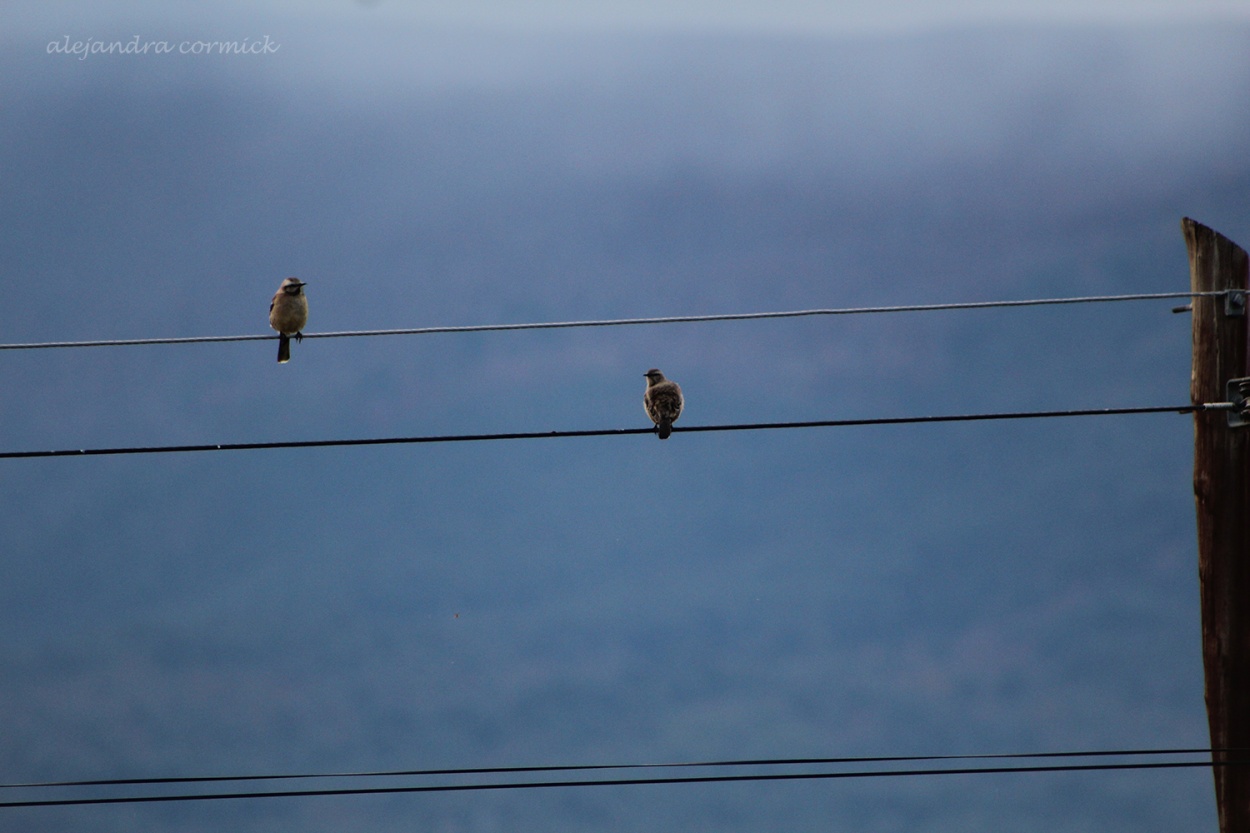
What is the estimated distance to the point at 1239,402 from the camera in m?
6.18

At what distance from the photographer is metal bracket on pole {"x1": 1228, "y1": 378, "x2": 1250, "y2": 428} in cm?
615

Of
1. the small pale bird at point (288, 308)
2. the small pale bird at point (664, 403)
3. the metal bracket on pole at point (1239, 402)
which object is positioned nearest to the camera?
the metal bracket on pole at point (1239, 402)

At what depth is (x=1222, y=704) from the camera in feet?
20.4

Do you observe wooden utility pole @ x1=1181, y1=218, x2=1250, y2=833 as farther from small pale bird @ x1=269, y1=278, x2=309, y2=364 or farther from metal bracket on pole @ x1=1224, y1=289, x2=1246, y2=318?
small pale bird @ x1=269, y1=278, x2=309, y2=364

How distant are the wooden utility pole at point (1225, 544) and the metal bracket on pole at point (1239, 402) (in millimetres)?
29

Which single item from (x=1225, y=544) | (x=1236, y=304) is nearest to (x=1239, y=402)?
(x=1236, y=304)

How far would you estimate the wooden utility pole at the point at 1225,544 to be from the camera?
20.2 feet

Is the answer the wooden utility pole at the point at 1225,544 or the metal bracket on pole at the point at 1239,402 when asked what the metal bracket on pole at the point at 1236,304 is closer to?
the wooden utility pole at the point at 1225,544

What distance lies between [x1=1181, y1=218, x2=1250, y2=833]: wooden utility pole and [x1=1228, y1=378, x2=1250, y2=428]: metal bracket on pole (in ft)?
0.09

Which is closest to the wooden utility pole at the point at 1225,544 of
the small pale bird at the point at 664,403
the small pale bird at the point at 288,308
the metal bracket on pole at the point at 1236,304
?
the metal bracket on pole at the point at 1236,304

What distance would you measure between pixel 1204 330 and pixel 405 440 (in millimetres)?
4506

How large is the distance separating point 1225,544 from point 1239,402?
2.51 feet

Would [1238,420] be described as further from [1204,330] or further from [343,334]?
[343,334]

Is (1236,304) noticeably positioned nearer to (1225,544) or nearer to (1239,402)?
(1239,402)
